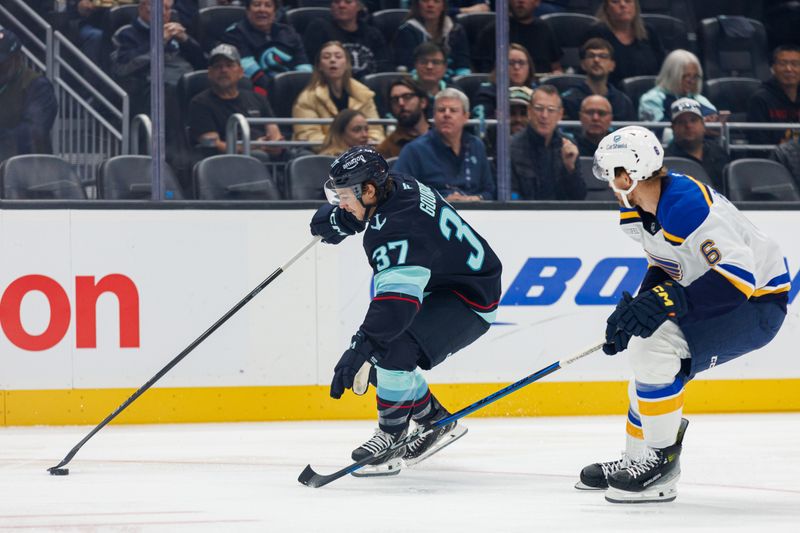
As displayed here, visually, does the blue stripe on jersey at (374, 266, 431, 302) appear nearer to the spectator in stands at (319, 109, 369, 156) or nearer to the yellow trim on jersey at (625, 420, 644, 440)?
the yellow trim on jersey at (625, 420, 644, 440)

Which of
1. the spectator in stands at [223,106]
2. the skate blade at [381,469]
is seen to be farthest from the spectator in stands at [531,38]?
the skate blade at [381,469]

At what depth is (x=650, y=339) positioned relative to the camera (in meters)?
3.74

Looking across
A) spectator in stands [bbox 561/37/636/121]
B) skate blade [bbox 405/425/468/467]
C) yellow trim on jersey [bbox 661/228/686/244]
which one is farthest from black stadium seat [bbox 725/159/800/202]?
yellow trim on jersey [bbox 661/228/686/244]

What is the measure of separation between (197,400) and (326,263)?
2.81 ft

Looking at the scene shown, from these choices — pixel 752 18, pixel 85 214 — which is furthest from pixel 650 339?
pixel 752 18

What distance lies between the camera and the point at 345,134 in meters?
6.47

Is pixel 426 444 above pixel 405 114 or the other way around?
the other way around

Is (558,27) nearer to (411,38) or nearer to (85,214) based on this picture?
(411,38)

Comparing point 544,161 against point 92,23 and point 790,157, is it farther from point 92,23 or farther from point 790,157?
point 92,23

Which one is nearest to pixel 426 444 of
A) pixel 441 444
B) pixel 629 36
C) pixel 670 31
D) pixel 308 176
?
pixel 441 444

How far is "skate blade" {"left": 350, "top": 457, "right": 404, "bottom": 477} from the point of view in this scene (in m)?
4.40

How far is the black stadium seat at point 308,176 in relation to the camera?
623 cm

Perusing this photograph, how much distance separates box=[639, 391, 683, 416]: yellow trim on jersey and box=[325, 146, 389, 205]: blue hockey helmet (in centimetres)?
112

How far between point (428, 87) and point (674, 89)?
132 cm
